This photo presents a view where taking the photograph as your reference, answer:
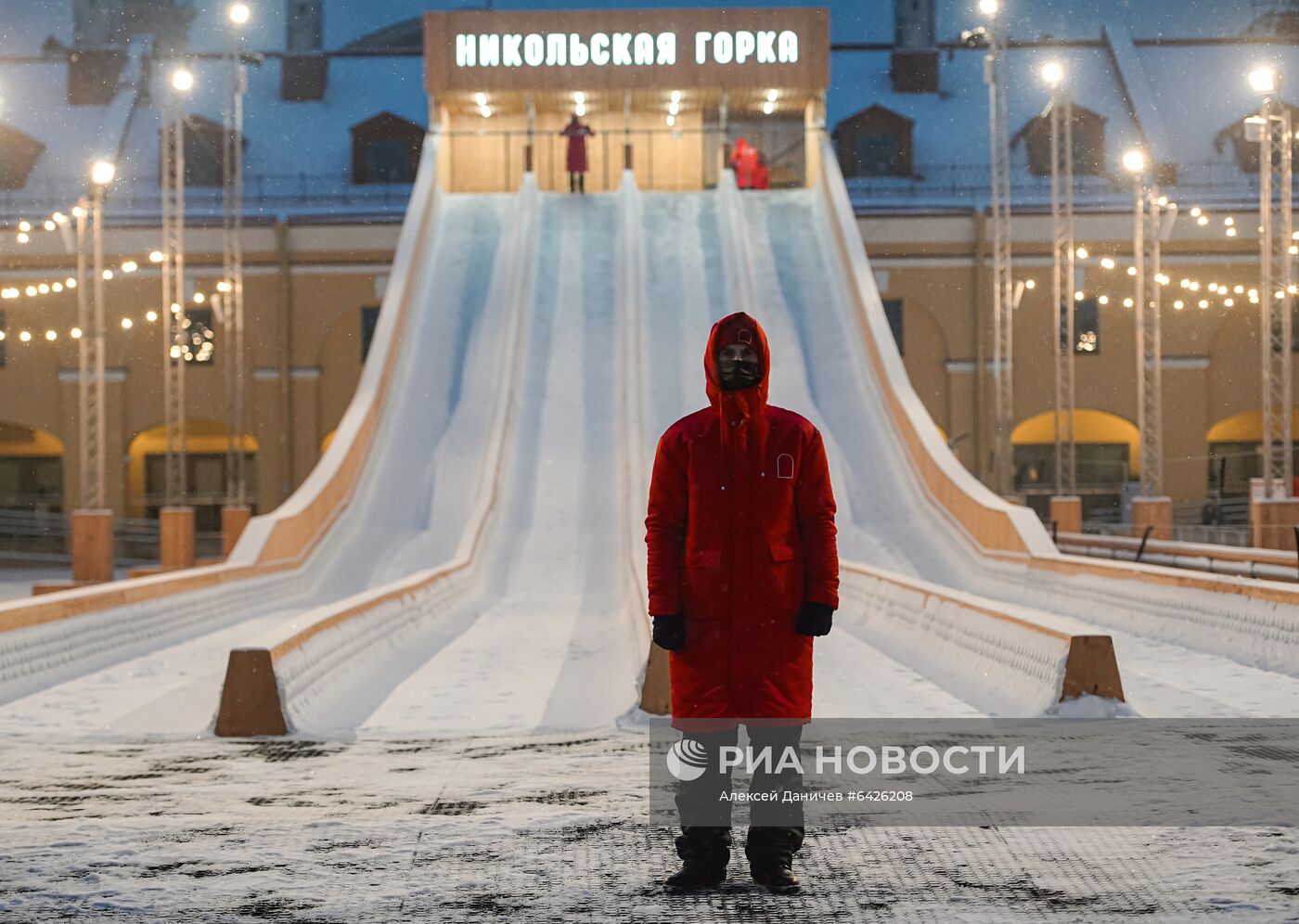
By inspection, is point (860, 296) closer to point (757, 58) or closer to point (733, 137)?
point (757, 58)

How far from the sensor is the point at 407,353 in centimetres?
2647

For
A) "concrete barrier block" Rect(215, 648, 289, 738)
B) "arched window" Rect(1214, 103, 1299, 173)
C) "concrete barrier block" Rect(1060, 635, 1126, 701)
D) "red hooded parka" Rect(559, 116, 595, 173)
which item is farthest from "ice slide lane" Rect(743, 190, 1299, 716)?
"arched window" Rect(1214, 103, 1299, 173)

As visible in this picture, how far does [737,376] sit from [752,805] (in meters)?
1.16

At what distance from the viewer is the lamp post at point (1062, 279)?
25.1m

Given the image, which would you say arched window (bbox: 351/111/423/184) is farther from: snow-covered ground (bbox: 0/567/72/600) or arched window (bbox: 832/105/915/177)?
snow-covered ground (bbox: 0/567/72/600)

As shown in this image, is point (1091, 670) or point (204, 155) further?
point (204, 155)

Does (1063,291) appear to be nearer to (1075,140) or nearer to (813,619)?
(1075,140)

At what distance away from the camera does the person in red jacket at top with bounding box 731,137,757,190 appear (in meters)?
33.4

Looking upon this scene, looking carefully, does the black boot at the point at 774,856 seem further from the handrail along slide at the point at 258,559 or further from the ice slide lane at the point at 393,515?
the handrail along slide at the point at 258,559

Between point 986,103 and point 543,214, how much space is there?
53.7 ft

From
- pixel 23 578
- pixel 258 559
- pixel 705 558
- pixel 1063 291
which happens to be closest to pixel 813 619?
pixel 705 558

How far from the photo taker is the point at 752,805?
14.1 ft

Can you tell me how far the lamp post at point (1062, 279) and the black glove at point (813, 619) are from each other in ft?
66.4

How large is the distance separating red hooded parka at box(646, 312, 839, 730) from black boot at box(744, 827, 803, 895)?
11.8 inches
